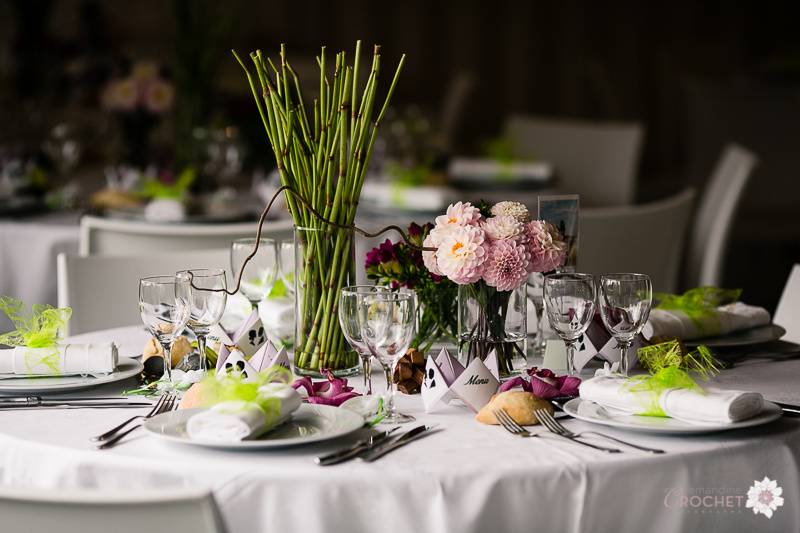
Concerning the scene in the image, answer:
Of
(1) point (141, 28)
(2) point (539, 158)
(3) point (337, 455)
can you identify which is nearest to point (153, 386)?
(3) point (337, 455)

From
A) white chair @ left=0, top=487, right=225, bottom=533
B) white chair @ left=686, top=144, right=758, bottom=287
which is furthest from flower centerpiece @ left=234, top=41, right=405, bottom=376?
white chair @ left=686, top=144, right=758, bottom=287

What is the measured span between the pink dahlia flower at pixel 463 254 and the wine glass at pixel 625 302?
0.63 ft

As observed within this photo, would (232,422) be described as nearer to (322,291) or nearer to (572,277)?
(322,291)

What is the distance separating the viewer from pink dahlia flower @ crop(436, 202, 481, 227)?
166cm

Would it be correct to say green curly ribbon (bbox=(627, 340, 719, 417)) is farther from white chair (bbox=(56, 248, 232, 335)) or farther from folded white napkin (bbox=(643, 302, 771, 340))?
white chair (bbox=(56, 248, 232, 335))

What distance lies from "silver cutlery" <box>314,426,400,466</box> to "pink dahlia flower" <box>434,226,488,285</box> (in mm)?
303

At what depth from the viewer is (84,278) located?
2.41 meters

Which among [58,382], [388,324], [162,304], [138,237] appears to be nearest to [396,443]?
[388,324]

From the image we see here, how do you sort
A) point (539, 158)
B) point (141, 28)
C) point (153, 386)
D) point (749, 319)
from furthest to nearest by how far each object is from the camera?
point (141, 28) → point (539, 158) → point (749, 319) → point (153, 386)

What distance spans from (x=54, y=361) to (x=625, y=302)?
85 centimetres

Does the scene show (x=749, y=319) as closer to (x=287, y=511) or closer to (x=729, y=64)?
(x=287, y=511)

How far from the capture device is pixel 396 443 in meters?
1.39

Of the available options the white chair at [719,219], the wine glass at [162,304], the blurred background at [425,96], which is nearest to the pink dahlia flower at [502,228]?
the wine glass at [162,304]

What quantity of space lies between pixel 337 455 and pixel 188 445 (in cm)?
19
